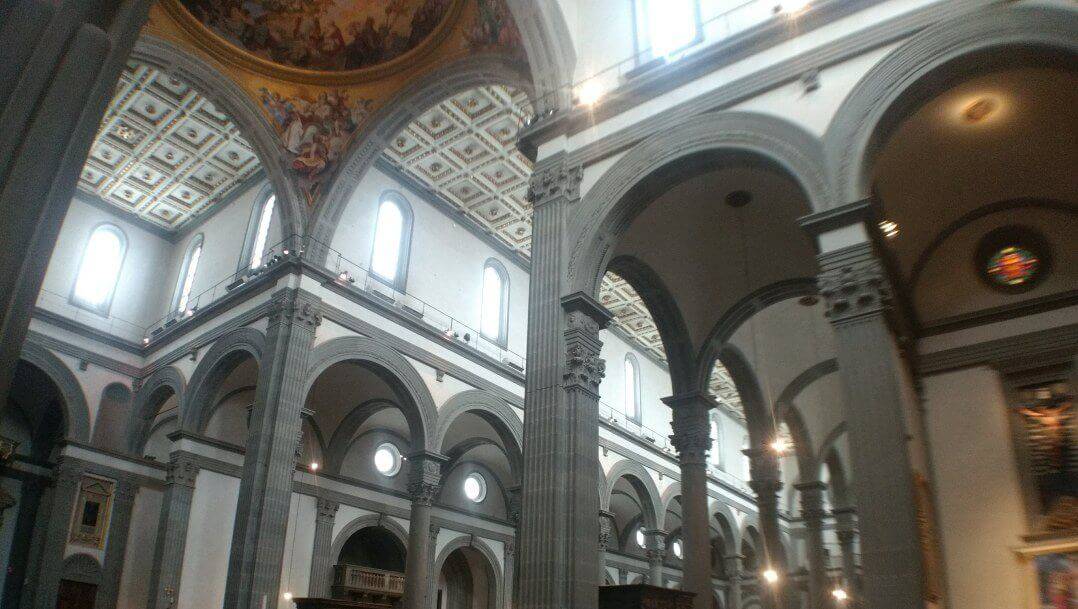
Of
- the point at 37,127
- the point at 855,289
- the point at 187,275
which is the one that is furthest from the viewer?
the point at 187,275

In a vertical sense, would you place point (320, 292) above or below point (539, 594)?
above

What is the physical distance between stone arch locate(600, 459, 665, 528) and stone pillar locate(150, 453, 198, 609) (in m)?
10.5

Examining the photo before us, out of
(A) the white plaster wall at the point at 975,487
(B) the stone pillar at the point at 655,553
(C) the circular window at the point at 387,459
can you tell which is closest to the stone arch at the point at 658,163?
(A) the white plaster wall at the point at 975,487

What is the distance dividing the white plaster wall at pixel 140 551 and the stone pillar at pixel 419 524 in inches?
202

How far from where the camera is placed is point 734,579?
22.9 m

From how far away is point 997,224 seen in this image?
10766 mm

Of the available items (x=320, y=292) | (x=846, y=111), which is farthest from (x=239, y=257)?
(x=846, y=111)

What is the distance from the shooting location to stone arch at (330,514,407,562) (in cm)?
1708

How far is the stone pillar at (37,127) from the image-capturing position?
5.18ft

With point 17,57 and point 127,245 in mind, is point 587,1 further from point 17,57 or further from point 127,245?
point 127,245

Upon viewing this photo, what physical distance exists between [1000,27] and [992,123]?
210 cm

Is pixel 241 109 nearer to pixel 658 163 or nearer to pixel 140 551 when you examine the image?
pixel 658 163

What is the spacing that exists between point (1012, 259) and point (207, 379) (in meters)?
13.6

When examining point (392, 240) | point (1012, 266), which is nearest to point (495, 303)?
point (392, 240)
